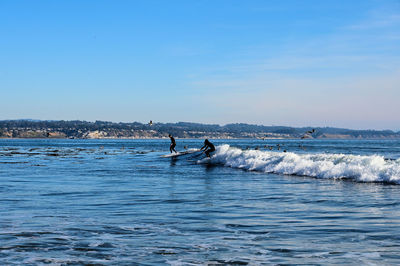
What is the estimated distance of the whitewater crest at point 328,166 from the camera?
24094mm

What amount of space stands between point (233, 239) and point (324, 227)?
102 inches

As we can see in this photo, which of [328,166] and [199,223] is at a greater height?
[328,166]

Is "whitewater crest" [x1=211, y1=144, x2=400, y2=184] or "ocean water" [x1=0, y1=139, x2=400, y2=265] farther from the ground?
"whitewater crest" [x1=211, y1=144, x2=400, y2=184]

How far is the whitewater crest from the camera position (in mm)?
24094

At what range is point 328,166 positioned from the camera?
27969mm

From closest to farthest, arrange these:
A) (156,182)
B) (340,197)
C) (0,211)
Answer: (0,211)
(340,197)
(156,182)

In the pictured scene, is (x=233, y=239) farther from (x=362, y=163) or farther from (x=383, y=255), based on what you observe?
(x=362, y=163)

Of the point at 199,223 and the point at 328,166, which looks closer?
the point at 199,223

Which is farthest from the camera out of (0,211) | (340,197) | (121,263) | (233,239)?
(340,197)

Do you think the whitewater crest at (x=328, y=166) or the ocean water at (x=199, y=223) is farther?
the whitewater crest at (x=328, y=166)

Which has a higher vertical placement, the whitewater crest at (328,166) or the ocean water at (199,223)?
the whitewater crest at (328,166)

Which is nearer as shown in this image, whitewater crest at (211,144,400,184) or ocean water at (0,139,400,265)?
ocean water at (0,139,400,265)

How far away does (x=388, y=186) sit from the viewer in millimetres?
21203

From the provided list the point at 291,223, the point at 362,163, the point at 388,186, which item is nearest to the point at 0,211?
the point at 291,223
